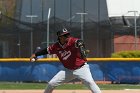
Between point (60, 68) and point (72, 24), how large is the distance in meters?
9.49

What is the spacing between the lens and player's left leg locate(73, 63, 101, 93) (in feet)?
32.3

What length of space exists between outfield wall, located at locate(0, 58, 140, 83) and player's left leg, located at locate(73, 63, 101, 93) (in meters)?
12.2

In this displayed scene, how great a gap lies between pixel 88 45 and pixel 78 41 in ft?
75.1

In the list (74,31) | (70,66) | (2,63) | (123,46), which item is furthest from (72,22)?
(70,66)

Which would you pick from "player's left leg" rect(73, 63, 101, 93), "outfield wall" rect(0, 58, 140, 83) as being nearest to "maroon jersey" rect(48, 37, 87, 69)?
"player's left leg" rect(73, 63, 101, 93)

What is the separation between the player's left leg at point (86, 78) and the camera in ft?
32.3

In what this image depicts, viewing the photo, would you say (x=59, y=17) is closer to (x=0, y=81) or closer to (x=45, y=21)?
(x=45, y=21)

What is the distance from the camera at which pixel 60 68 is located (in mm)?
22516

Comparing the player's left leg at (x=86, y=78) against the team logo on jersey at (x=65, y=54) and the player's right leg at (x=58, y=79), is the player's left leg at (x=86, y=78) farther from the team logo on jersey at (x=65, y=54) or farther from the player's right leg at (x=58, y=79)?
the team logo on jersey at (x=65, y=54)

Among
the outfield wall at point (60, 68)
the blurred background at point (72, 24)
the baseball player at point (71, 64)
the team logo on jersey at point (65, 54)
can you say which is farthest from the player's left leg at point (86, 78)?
the blurred background at point (72, 24)

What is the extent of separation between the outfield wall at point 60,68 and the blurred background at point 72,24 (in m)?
7.38

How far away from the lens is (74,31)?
3050cm

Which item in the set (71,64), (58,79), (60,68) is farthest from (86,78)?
(60,68)

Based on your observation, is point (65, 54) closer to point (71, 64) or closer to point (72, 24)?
point (71, 64)
